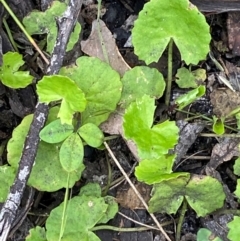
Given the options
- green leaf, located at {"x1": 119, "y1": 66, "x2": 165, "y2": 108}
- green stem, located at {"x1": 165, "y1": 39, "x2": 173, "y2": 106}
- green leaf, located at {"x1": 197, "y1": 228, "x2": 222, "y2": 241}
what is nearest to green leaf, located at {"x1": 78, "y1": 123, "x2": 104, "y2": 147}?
green leaf, located at {"x1": 119, "y1": 66, "x2": 165, "y2": 108}

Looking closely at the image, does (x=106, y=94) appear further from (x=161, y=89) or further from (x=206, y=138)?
(x=206, y=138)

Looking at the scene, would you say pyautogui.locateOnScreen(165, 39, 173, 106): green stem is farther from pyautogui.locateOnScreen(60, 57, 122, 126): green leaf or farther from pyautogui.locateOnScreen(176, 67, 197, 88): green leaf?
pyautogui.locateOnScreen(60, 57, 122, 126): green leaf

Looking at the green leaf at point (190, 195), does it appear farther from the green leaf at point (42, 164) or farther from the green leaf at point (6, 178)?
the green leaf at point (6, 178)

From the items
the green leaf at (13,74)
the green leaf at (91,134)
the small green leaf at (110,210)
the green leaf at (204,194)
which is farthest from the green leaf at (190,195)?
the green leaf at (13,74)

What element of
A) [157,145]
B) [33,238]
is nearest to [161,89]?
[157,145]

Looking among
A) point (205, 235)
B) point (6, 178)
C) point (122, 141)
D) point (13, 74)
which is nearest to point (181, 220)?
point (205, 235)
